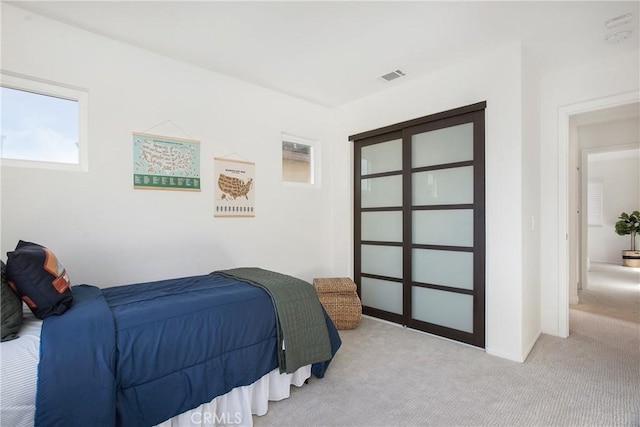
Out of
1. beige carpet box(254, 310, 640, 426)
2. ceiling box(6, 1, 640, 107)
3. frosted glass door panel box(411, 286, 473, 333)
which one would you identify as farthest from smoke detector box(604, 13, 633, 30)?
beige carpet box(254, 310, 640, 426)

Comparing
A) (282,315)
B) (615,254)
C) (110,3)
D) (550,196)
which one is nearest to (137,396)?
(282,315)

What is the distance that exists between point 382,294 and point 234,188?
203 centimetres

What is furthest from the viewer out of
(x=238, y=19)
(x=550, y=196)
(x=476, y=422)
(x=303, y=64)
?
(x=550, y=196)

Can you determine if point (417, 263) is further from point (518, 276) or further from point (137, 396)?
point (137, 396)

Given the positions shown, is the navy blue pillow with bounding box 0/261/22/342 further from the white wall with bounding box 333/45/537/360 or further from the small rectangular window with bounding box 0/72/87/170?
the white wall with bounding box 333/45/537/360

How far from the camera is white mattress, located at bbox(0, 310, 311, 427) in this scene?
1.15 metres

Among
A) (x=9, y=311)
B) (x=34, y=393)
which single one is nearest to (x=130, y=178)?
(x=9, y=311)

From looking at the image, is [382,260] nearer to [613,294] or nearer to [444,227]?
[444,227]

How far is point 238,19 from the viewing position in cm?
224

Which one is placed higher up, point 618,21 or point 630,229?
point 618,21

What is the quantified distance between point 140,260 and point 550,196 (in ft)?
12.5

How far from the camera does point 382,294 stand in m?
3.60

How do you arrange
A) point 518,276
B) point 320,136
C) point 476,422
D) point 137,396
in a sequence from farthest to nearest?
point 320,136 < point 518,276 < point 476,422 < point 137,396

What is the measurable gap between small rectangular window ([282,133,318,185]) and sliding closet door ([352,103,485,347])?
553mm
